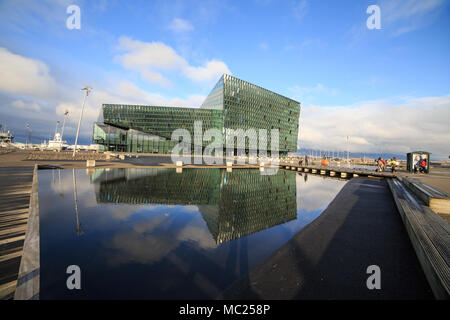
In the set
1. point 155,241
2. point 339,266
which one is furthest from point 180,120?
point 339,266

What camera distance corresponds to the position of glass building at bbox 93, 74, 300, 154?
67188 mm

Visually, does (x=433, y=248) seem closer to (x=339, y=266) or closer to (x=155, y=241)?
(x=339, y=266)

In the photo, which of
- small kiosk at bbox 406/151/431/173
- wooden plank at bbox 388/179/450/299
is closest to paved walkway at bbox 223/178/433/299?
wooden plank at bbox 388/179/450/299

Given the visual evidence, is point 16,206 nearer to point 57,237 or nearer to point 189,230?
point 57,237

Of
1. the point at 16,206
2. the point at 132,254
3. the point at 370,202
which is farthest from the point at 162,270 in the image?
the point at 370,202

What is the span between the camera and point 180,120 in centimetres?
7094

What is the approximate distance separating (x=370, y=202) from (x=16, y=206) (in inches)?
590

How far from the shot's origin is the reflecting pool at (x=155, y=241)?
11.2 ft

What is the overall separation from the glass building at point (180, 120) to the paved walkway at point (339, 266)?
205ft

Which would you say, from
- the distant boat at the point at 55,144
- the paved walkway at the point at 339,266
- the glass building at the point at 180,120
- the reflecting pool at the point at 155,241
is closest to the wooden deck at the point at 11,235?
the reflecting pool at the point at 155,241

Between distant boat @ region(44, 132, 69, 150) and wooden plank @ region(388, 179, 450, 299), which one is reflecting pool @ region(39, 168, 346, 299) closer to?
wooden plank @ region(388, 179, 450, 299)

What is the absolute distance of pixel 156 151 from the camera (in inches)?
2921
